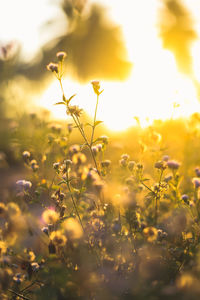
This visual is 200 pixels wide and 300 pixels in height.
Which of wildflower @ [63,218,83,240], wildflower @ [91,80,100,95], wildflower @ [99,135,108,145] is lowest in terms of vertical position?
wildflower @ [63,218,83,240]

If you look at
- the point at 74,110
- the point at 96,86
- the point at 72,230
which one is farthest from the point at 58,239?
the point at 96,86

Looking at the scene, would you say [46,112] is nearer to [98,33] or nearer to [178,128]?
[178,128]

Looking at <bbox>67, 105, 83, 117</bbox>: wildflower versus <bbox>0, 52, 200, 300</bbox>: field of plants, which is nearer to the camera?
<bbox>0, 52, 200, 300</bbox>: field of plants

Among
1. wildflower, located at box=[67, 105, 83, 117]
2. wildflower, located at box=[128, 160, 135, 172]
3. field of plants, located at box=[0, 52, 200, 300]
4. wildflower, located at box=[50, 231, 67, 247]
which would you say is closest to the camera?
field of plants, located at box=[0, 52, 200, 300]

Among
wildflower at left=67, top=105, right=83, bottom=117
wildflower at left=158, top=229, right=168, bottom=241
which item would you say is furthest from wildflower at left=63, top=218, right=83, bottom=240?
wildflower at left=67, top=105, right=83, bottom=117

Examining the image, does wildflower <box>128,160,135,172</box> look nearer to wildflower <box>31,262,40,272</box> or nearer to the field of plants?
the field of plants

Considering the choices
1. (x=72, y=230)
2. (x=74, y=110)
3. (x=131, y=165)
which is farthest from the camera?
(x=131, y=165)

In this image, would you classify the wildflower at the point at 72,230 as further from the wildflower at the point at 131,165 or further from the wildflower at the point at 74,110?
the wildflower at the point at 74,110

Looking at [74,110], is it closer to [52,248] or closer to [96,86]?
[96,86]

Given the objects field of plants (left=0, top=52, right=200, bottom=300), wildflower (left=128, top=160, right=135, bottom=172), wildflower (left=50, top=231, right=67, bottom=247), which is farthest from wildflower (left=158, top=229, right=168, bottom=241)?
wildflower (left=50, top=231, right=67, bottom=247)

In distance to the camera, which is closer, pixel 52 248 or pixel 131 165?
pixel 52 248

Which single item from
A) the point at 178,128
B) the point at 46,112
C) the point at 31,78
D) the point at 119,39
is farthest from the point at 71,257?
the point at 31,78

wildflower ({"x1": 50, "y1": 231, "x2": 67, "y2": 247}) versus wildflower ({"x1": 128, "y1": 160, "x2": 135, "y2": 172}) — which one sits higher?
wildflower ({"x1": 128, "y1": 160, "x2": 135, "y2": 172})

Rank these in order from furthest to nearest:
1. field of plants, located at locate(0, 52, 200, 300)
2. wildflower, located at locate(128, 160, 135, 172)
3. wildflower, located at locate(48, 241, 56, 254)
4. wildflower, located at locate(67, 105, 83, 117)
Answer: wildflower, located at locate(128, 160, 135, 172) → wildflower, located at locate(67, 105, 83, 117) → wildflower, located at locate(48, 241, 56, 254) → field of plants, located at locate(0, 52, 200, 300)
